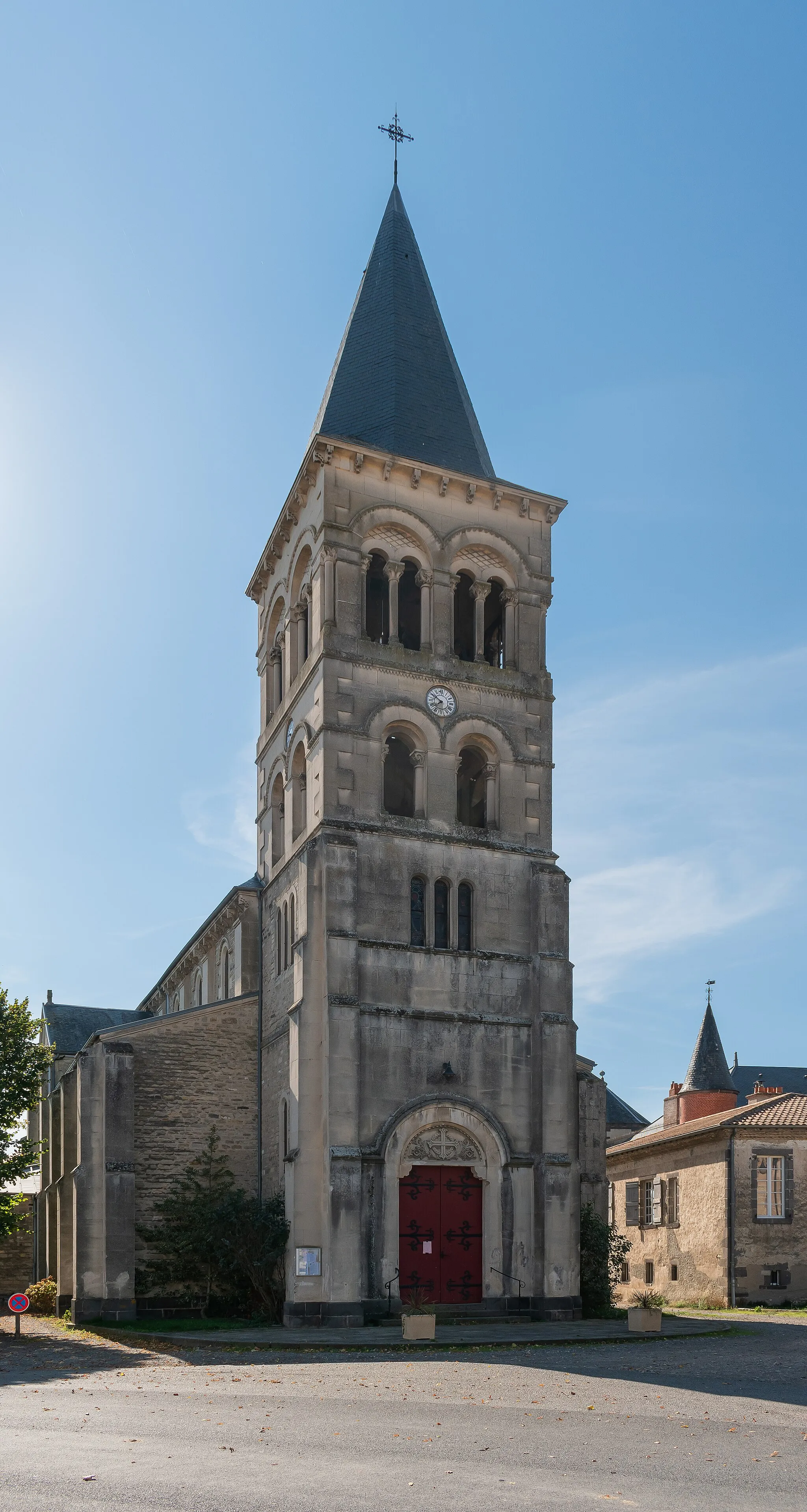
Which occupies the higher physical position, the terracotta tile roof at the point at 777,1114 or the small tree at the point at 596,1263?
the terracotta tile roof at the point at 777,1114

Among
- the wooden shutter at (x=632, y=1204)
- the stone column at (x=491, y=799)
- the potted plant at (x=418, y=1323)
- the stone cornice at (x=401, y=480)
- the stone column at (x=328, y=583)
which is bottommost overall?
the wooden shutter at (x=632, y=1204)

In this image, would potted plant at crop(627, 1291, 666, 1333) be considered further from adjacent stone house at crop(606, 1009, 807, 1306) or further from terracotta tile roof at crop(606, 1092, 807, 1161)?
terracotta tile roof at crop(606, 1092, 807, 1161)

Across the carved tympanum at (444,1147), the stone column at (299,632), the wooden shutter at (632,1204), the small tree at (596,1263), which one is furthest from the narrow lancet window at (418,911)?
the wooden shutter at (632,1204)

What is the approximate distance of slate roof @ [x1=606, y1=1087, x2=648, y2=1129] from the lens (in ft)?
196

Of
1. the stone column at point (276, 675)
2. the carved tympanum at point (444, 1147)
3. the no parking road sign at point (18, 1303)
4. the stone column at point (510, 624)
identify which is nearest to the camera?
the no parking road sign at point (18, 1303)

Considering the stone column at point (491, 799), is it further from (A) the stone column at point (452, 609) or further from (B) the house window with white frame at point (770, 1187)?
(B) the house window with white frame at point (770, 1187)

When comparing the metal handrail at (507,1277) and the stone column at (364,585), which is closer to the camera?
the metal handrail at (507,1277)

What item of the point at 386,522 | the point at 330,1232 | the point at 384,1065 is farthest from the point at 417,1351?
the point at 386,522

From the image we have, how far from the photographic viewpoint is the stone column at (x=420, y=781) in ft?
98.6

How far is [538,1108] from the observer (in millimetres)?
28828

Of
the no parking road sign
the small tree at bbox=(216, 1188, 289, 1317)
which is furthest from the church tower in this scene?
the no parking road sign

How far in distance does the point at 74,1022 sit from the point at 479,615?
23.7 metres

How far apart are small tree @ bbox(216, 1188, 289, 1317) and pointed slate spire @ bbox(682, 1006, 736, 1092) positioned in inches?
1016

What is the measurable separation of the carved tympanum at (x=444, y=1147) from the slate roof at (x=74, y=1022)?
2076 cm
